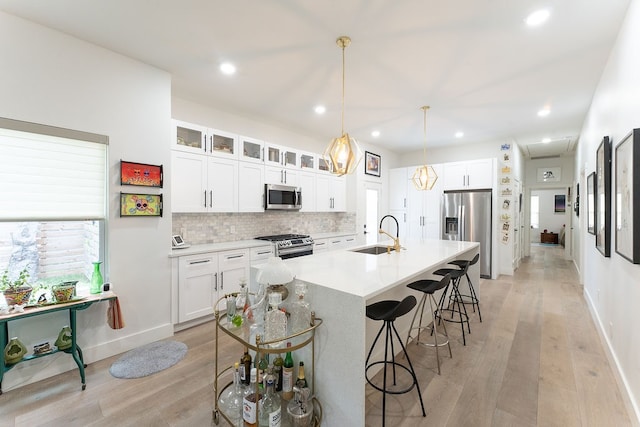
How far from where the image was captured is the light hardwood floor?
1812mm

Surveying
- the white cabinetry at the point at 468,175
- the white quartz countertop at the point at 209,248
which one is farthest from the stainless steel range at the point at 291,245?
the white cabinetry at the point at 468,175

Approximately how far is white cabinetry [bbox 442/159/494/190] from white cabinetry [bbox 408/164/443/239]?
0.16 meters

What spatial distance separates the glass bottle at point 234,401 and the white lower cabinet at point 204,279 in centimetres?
118

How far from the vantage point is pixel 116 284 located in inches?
103

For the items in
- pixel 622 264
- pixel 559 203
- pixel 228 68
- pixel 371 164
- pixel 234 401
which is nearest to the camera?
pixel 234 401

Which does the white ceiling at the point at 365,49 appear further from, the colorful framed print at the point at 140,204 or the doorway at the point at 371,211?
the doorway at the point at 371,211

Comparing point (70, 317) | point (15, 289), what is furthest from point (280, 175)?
point (15, 289)

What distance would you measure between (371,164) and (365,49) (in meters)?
3.71

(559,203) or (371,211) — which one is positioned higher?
(559,203)

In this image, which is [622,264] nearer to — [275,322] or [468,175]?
[275,322]

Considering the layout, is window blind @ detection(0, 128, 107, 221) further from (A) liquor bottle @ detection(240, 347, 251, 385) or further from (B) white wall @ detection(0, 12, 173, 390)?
(A) liquor bottle @ detection(240, 347, 251, 385)

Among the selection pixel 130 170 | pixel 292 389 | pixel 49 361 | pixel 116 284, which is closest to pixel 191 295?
pixel 116 284

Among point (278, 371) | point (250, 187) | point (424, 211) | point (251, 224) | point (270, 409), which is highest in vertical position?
point (250, 187)

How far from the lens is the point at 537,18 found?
7.01ft
